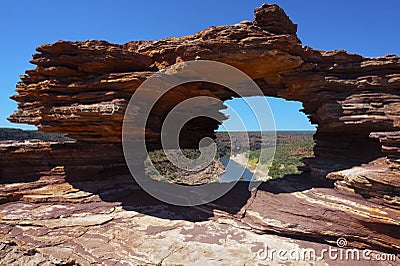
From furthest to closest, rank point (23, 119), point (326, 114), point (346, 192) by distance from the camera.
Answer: point (23, 119) < point (326, 114) < point (346, 192)

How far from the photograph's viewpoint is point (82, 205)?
9992mm

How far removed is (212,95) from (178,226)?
6.53 meters

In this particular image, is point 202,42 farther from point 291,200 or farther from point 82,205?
point 82,205

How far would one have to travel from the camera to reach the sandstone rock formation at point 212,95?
317 inches

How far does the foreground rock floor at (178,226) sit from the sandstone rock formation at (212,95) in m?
0.05

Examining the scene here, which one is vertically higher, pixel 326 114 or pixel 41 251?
pixel 326 114

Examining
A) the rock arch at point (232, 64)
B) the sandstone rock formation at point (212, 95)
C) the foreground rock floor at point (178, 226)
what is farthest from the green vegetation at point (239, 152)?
the rock arch at point (232, 64)

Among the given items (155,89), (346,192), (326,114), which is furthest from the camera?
(326,114)

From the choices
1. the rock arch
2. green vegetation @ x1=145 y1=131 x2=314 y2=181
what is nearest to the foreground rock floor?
the rock arch

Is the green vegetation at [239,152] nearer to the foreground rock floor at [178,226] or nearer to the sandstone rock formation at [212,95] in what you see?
the sandstone rock formation at [212,95]

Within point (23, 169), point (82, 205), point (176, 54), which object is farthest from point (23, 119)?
point (176, 54)

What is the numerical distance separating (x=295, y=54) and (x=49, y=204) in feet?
38.3

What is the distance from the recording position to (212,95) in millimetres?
12500

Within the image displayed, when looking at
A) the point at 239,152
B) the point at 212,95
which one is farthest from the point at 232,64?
the point at 239,152
